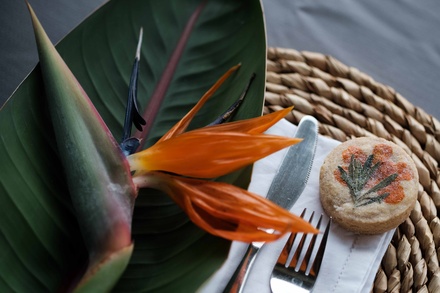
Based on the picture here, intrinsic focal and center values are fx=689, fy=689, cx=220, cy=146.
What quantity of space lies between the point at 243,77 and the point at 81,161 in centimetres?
27

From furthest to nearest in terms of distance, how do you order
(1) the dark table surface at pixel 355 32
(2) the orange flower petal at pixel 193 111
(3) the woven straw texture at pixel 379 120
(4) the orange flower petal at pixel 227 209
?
1. (1) the dark table surface at pixel 355 32
2. (3) the woven straw texture at pixel 379 120
3. (2) the orange flower petal at pixel 193 111
4. (4) the orange flower petal at pixel 227 209

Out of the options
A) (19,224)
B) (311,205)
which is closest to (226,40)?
(311,205)

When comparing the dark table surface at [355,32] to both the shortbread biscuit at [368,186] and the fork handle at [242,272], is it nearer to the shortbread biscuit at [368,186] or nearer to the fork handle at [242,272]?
the shortbread biscuit at [368,186]

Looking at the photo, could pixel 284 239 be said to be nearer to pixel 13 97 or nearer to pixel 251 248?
pixel 251 248

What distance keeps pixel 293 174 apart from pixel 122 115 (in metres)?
0.25

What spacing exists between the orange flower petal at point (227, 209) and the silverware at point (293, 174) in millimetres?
147

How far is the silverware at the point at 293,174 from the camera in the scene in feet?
2.91

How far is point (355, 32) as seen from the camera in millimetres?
1301

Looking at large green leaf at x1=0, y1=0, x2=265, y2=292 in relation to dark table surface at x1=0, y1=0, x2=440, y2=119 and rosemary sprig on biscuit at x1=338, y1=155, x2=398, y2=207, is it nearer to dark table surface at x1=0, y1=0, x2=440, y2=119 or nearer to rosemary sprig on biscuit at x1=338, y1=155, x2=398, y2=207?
rosemary sprig on biscuit at x1=338, y1=155, x2=398, y2=207

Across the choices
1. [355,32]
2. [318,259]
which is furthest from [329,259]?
[355,32]

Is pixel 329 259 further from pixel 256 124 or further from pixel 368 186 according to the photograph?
pixel 256 124

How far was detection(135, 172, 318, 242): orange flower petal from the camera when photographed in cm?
71

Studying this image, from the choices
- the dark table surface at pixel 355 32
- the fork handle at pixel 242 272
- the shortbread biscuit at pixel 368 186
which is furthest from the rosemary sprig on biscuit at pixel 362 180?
the dark table surface at pixel 355 32

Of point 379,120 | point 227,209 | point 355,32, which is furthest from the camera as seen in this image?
point 355,32
